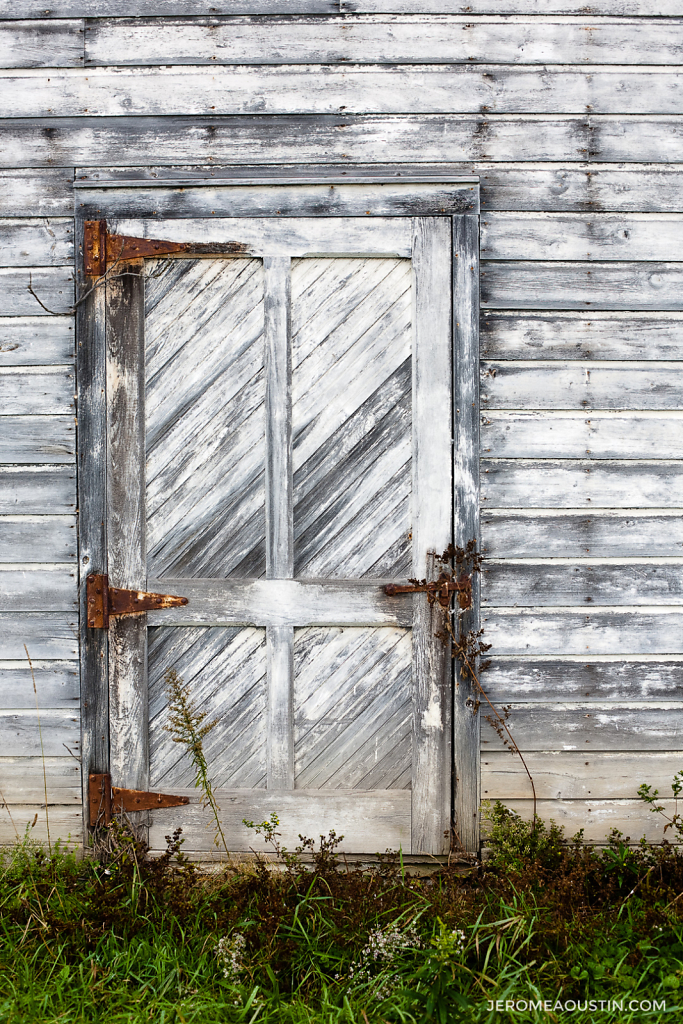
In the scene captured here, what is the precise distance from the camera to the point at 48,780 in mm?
2527

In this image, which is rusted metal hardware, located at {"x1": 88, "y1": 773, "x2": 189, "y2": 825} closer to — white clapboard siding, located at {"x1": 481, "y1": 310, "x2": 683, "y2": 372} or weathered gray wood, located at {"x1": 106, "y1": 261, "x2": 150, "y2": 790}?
weathered gray wood, located at {"x1": 106, "y1": 261, "x2": 150, "y2": 790}

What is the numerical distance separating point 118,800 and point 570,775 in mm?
1740

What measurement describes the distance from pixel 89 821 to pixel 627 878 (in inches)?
80.0

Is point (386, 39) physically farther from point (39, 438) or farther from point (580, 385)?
point (39, 438)

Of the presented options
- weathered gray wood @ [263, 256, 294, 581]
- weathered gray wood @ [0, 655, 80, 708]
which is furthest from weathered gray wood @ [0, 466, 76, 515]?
weathered gray wood @ [263, 256, 294, 581]

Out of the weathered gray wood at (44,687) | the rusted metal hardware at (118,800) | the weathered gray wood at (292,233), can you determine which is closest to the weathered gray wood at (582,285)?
the weathered gray wood at (292,233)

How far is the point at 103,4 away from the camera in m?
2.44

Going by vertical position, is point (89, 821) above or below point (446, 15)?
below

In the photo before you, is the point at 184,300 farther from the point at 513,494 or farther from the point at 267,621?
the point at 513,494

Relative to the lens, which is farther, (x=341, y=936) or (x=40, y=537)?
(x=40, y=537)

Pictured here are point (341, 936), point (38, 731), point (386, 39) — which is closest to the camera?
point (341, 936)

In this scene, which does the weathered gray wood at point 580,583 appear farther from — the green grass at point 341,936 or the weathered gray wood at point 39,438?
the weathered gray wood at point 39,438

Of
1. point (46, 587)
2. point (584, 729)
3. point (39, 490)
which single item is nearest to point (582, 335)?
point (584, 729)

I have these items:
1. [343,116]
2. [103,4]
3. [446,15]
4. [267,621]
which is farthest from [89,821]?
A: [446,15]
